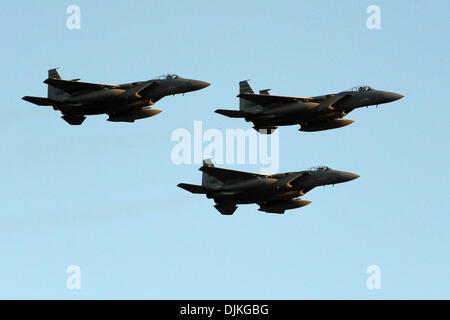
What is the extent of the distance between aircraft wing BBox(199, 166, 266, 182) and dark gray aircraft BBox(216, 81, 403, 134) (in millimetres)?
5098

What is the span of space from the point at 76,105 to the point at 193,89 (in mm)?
8895

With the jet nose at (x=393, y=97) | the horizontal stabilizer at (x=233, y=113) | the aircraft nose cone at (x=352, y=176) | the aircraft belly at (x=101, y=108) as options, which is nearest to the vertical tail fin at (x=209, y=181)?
the horizontal stabilizer at (x=233, y=113)

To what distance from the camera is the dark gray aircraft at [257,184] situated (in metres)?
83.9

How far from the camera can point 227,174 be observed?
84.2 meters

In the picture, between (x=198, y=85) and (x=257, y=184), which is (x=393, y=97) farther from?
(x=198, y=85)

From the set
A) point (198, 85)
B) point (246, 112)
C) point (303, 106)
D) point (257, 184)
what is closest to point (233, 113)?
point (246, 112)

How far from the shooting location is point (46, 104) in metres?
86.4

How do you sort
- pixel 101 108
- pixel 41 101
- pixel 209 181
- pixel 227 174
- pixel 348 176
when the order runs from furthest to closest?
pixel 101 108, pixel 41 101, pixel 209 181, pixel 348 176, pixel 227 174

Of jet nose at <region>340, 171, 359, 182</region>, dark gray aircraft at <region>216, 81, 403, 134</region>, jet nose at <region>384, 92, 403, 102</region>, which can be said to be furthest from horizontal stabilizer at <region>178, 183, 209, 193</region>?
jet nose at <region>384, 92, 403, 102</region>

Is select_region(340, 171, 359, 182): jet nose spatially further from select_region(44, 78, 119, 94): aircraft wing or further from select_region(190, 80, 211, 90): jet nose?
select_region(44, 78, 119, 94): aircraft wing

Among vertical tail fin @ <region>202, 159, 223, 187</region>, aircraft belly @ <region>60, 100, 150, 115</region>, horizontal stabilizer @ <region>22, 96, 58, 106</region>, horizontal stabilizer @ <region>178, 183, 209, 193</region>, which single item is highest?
horizontal stabilizer @ <region>22, 96, 58, 106</region>

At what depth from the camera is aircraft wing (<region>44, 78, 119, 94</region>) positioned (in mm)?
85875

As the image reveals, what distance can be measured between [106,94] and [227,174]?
1102cm
